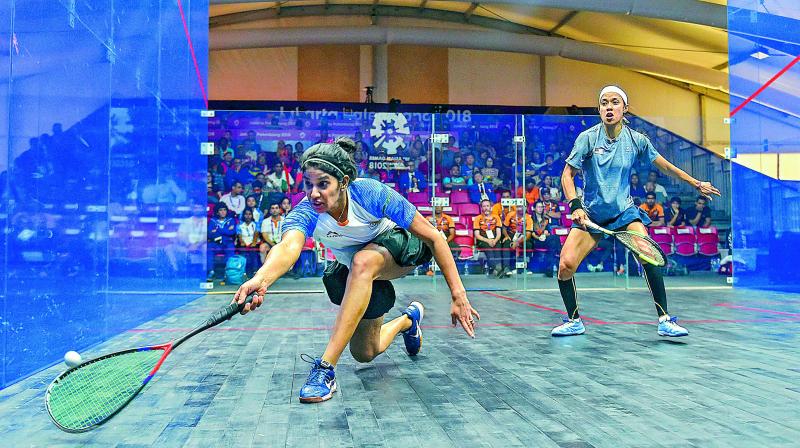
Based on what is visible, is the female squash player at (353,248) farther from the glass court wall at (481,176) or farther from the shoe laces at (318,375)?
the glass court wall at (481,176)

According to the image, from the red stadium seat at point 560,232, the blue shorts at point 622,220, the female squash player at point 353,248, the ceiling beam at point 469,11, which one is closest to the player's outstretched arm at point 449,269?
the female squash player at point 353,248

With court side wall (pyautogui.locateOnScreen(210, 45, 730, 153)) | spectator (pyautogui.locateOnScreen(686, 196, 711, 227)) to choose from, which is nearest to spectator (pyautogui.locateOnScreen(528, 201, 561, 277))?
spectator (pyautogui.locateOnScreen(686, 196, 711, 227))

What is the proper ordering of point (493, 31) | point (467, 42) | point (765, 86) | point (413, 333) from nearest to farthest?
point (413, 333) < point (765, 86) < point (467, 42) < point (493, 31)

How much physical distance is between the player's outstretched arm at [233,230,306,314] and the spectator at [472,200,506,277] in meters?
4.18

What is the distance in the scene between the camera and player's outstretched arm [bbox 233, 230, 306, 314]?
134cm

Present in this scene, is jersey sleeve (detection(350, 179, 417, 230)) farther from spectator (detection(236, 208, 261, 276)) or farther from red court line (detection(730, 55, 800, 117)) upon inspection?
red court line (detection(730, 55, 800, 117))

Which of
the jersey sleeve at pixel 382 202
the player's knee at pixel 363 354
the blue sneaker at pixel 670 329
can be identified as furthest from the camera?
the blue sneaker at pixel 670 329

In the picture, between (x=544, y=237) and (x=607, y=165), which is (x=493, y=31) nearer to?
(x=544, y=237)

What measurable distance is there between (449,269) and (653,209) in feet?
15.4

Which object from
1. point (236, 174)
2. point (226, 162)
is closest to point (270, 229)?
point (236, 174)

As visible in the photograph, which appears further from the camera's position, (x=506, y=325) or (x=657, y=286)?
(x=506, y=325)

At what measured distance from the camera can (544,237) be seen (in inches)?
228

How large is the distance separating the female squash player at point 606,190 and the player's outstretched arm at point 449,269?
116cm

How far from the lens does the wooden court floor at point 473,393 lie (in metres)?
1.30
